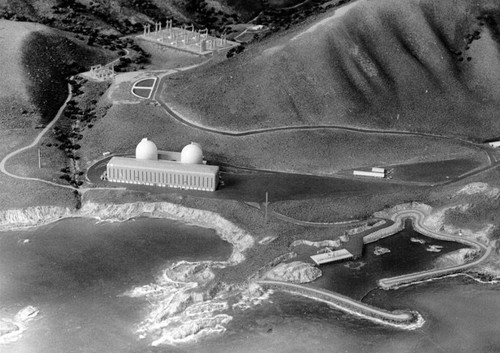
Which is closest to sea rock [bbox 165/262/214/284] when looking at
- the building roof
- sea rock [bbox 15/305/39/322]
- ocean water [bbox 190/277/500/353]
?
ocean water [bbox 190/277/500/353]

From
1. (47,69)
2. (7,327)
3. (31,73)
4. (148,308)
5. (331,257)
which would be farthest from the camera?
(47,69)

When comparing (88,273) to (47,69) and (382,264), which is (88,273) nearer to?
(382,264)

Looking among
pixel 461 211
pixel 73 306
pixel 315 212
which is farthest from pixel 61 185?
pixel 461 211

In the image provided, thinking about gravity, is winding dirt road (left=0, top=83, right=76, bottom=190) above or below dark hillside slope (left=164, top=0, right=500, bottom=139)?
below

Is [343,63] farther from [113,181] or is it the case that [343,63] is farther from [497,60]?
[113,181]

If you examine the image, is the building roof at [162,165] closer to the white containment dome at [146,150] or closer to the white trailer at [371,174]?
the white containment dome at [146,150]

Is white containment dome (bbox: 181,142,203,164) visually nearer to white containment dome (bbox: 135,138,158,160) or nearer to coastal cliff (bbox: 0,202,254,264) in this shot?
white containment dome (bbox: 135,138,158,160)

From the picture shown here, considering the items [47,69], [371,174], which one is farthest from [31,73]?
[371,174]
